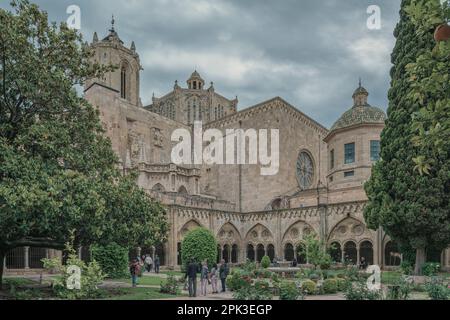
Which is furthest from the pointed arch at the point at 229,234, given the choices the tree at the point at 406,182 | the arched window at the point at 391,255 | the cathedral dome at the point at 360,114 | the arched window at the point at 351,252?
the tree at the point at 406,182

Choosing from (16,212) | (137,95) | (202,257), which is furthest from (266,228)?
(16,212)

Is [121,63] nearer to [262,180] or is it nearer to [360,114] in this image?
[262,180]

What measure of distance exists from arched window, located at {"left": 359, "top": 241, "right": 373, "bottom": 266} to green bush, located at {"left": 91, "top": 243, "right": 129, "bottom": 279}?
17788 mm

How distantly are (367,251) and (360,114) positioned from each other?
1121 centimetres

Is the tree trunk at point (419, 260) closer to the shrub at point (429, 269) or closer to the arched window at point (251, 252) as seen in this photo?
the shrub at point (429, 269)

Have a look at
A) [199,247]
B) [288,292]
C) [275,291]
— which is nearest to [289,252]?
[199,247]

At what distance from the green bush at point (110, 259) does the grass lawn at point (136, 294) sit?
6.30 metres

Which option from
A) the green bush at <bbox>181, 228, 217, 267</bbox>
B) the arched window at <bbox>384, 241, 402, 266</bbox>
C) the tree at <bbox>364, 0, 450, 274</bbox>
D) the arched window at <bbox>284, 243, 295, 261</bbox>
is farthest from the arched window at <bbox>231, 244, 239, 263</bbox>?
the tree at <bbox>364, 0, 450, 274</bbox>

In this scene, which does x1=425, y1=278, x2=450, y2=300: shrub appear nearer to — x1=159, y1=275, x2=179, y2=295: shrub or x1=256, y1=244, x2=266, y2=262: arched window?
x1=159, y1=275, x2=179, y2=295: shrub

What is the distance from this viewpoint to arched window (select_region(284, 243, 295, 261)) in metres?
39.0

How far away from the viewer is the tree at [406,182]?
74.5ft

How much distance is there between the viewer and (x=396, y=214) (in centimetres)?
2355

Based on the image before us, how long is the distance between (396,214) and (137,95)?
1504 inches

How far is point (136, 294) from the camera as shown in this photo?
16.7m
